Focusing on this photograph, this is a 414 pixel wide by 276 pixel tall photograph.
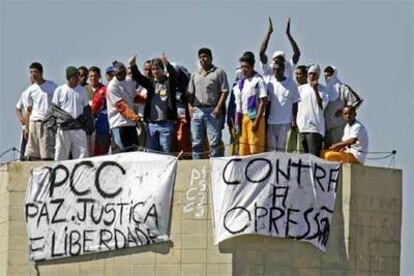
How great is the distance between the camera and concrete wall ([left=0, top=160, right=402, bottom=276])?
1481 inches

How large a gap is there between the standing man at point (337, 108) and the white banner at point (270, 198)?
4.56 ft

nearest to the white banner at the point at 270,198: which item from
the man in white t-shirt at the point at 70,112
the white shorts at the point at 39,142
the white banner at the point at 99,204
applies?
the white banner at the point at 99,204

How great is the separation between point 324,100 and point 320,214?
6.80 feet

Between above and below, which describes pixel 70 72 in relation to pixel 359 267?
above

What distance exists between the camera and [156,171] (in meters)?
38.1

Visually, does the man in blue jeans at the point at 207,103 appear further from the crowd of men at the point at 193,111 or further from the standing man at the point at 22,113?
the standing man at the point at 22,113

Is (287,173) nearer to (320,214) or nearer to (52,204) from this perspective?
(320,214)

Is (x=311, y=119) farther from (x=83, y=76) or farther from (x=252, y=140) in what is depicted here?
(x=83, y=76)

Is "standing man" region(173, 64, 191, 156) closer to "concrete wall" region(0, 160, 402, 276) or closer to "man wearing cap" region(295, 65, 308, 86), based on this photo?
"concrete wall" region(0, 160, 402, 276)

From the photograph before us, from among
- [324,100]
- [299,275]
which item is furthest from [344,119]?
[299,275]

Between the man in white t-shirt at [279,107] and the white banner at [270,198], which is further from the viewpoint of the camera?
the man in white t-shirt at [279,107]

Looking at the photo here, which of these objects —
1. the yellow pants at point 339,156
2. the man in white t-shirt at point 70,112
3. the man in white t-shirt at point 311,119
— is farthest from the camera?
the man in white t-shirt at point 70,112

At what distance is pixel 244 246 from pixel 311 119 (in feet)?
7.78

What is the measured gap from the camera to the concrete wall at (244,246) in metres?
37.6
